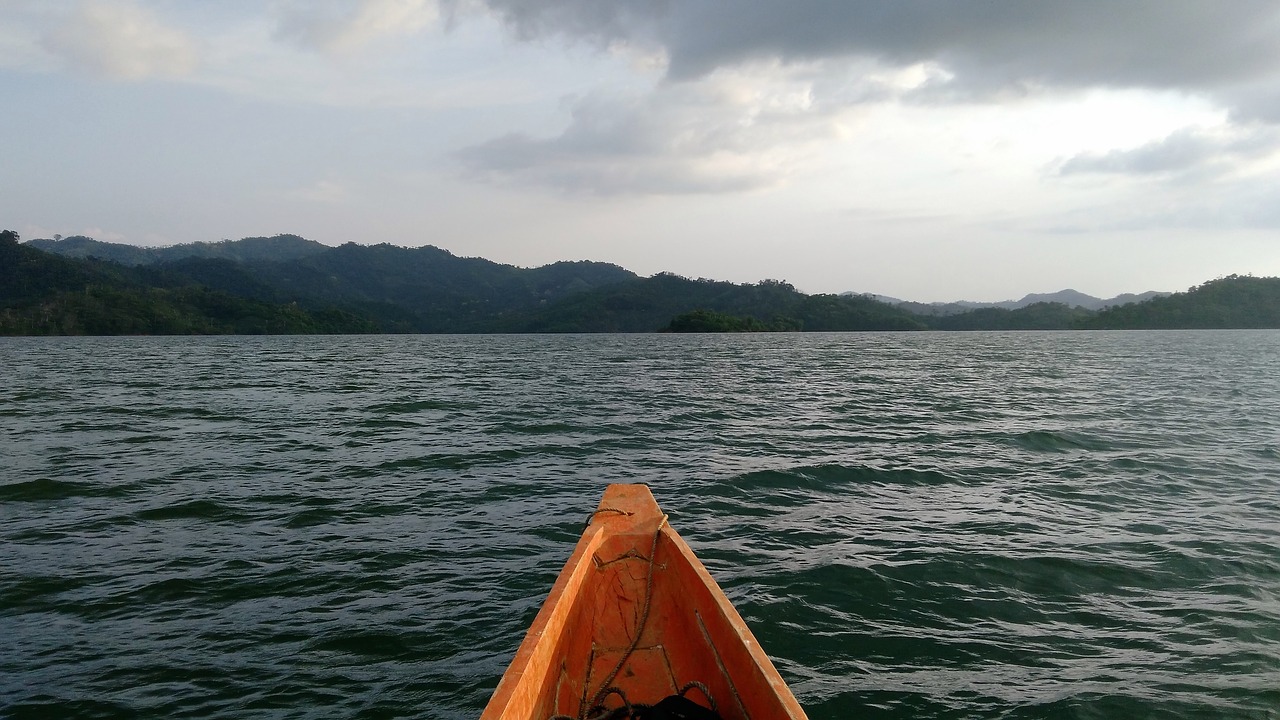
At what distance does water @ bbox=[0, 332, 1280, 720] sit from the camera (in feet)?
20.2

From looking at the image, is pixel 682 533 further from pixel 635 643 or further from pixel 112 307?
pixel 112 307

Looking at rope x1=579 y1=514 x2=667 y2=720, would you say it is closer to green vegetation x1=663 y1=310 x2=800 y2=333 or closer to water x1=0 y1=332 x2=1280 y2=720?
water x1=0 y1=332 x2=1280 y2=720

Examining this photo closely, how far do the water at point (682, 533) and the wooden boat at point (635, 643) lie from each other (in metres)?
1.14

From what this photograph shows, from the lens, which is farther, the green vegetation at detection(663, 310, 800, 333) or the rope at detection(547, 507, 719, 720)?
the green vegetation at detection(663, 310, 800, 333)

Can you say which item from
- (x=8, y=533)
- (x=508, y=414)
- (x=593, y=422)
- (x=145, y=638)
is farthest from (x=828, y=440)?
(x=8, y=533)

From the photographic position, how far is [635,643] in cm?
606

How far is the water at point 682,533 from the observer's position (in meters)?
6.17

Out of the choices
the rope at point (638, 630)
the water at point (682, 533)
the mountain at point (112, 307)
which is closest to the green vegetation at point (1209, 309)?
the water at point (682, 533)

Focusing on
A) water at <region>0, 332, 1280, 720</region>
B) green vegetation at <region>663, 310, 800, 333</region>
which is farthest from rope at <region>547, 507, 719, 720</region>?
green vegetation at <region>663, 310, 800, 333</region>

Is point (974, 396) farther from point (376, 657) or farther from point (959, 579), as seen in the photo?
point (376, 657)

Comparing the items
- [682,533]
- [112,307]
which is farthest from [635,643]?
[112,307]

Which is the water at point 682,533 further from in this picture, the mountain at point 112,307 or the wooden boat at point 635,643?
the mountain at point 112,307

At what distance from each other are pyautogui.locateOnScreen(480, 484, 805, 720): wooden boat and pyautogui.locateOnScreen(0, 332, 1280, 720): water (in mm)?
1137

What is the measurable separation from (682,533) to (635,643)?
448 cm
